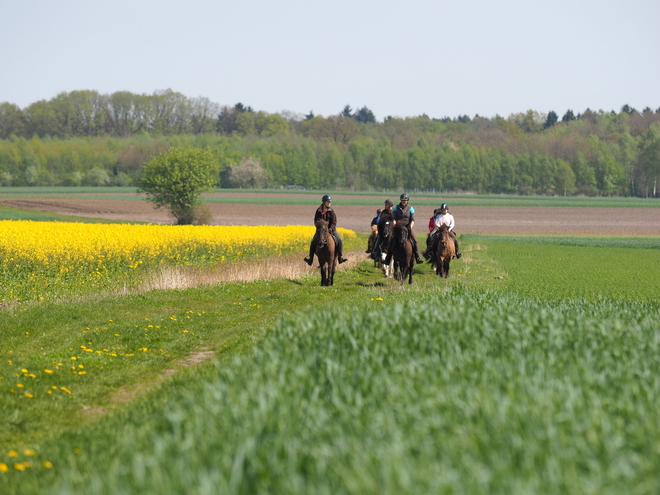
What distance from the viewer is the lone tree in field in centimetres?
6300

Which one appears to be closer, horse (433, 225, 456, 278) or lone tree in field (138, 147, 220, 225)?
horse (433, 225, 456, 278)

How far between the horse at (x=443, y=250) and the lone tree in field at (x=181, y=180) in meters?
41.5

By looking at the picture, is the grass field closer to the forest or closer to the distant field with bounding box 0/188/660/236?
the distant field with bounding box 0/188/660/236

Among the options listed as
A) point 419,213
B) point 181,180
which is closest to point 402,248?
point 181,180

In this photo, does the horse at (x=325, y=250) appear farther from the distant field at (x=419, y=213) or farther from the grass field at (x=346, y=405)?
the distant field at (x=419, y=213)

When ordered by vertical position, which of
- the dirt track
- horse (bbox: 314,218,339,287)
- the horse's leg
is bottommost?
the dirt track

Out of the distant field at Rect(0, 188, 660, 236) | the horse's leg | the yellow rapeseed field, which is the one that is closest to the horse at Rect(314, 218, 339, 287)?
the horse's leg

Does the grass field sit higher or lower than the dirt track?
higher

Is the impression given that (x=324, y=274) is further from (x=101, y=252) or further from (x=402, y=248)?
(x=101, y=252)

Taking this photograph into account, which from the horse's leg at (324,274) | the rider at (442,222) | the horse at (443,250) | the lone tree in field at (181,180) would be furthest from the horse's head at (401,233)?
the lone tree in field at (181,180)

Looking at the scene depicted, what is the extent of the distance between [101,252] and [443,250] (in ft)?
36.0

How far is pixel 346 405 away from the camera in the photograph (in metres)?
6.15

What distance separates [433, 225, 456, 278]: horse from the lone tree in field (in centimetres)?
4151

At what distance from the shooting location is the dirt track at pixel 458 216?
7081cm
